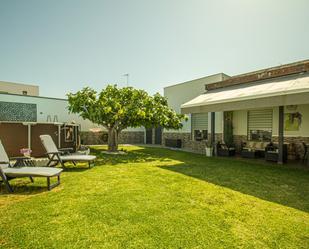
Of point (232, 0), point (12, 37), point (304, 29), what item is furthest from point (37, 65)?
point (304, 29)

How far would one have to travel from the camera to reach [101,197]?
193 inches

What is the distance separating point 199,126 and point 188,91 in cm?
382

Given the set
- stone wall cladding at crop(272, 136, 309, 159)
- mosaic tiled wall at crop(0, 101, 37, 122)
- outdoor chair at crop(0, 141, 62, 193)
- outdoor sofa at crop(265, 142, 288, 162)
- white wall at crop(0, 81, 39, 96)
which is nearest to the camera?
outdoor chair at crop(0, 141, 62, 193)

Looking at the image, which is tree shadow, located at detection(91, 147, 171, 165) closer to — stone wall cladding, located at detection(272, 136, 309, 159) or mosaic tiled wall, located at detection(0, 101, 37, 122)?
stone wall cladding, located at detection(272, 136, 309, 159)

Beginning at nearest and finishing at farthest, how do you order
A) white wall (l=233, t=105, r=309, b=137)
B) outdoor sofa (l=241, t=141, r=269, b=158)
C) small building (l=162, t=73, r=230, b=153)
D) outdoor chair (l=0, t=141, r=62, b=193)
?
outdoor chair (l=0, t=141, r=62, b=193) → white wall (l=233, t=105, r=309, b=137) → outdoor sofa (l=241, t=141, r=269, b=158) → small building (l=162, t=73, r=230, b=153)

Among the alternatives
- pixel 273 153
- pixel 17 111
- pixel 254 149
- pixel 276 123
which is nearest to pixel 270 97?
pixel 273 153

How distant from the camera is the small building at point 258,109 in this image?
8273 millimetres

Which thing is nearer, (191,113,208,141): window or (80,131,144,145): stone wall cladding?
(191,113,208,141): window

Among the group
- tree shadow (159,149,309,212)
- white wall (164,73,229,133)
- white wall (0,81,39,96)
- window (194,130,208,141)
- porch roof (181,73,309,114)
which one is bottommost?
tree shadow (159,149,309,212)

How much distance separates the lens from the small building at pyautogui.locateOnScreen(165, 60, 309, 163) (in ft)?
27.1

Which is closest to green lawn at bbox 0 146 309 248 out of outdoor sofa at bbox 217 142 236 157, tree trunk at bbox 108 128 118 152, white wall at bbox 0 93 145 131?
outdoor sofa at bbox 217 142 236 157

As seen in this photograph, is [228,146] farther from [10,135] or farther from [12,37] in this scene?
[12,37]

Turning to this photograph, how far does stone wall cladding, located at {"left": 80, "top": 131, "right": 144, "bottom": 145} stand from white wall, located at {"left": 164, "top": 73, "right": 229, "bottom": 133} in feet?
23.7

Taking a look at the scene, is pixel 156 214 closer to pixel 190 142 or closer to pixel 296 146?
pixel 296 146
